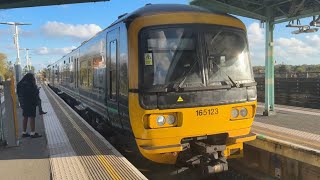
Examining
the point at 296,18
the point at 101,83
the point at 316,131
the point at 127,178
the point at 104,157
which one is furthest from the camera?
the point at 296,18

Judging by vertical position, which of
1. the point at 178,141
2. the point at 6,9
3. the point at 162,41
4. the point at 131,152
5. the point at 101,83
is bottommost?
the point at 131,152

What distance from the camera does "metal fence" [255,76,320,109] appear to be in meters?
16.9

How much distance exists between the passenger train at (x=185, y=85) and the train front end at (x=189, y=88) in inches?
0.6

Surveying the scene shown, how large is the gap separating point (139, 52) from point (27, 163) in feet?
9.38

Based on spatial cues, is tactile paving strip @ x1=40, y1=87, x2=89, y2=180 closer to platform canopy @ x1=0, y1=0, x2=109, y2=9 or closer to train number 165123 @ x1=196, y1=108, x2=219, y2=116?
train number 165123 @ x1=196, y1=108, x2=219, y2=116

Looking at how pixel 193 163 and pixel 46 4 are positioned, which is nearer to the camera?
pixel 193 163

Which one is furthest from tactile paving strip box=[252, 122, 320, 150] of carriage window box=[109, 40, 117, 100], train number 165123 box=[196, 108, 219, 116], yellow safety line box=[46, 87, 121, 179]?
yellow safety line box=[46, 87, 121, 179]

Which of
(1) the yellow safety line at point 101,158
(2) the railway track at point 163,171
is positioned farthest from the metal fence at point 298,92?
(1) the yellow safety line at point 101,158

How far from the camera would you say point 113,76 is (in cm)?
777

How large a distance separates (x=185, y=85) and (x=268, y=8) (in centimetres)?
859

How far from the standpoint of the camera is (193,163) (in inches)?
262

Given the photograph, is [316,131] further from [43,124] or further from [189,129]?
[43,124]

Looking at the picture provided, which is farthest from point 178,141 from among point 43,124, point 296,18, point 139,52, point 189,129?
point 296,18

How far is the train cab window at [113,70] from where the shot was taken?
24.8 ft
